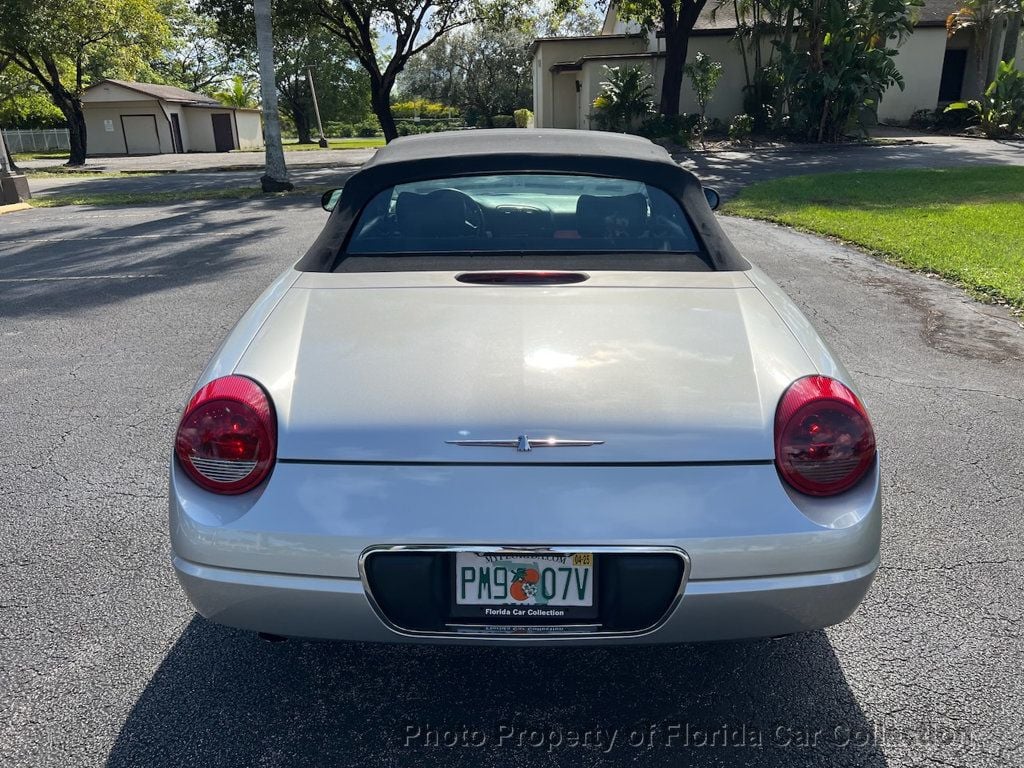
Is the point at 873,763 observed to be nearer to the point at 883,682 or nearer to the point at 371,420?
the point at 883,682

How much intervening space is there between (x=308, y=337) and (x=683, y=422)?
1.08 m

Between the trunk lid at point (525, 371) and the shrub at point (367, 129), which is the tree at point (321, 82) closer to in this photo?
the shrub at point (367, 129)

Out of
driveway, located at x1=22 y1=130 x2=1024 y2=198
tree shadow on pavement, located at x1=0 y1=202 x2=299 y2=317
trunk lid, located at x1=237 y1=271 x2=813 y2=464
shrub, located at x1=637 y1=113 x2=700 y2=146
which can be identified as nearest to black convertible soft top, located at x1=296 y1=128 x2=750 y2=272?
trunk lid, located at x1=237 y1=271 x2=813 y2=464

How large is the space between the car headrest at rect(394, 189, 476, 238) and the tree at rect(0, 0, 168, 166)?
97.1 feet

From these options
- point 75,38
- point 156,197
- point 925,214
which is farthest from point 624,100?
point 75,38

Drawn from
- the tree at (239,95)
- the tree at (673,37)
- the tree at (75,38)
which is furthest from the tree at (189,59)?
the tree at (673,37)

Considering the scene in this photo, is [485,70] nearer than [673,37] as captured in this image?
No

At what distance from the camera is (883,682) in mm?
2375

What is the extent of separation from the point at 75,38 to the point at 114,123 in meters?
20.0

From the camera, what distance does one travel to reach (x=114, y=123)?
1842 inches

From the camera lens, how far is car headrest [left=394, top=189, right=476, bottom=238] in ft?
9.62

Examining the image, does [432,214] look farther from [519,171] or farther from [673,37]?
[673,37]

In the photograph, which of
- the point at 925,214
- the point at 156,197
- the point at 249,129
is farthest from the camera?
the point at 249,129

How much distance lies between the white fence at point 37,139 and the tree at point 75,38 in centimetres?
1279
